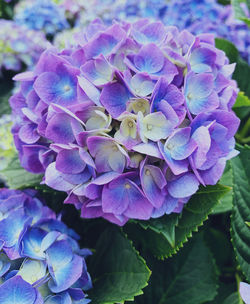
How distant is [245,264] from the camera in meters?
0.77

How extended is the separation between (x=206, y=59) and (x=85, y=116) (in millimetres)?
239

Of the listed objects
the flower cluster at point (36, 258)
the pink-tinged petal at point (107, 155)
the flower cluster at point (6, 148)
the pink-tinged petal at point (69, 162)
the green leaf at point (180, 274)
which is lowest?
the green leaf at point (180, 274)

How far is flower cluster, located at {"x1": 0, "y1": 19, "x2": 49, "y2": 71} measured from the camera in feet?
3.92

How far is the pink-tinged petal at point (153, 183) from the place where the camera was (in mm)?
659

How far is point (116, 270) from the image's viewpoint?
806 millimetres

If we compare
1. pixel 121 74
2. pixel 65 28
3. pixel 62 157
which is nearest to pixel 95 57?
pixel 121 74

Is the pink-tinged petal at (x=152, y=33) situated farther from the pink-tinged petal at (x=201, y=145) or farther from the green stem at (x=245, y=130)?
the green stem at (x=245, y=130)

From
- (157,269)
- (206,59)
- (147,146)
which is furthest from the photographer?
(157,269)

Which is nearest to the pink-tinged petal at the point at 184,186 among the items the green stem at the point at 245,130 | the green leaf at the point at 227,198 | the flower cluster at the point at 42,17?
the green leaf at the point at 227,198

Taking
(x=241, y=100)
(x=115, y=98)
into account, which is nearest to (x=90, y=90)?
(x=115, y=98)

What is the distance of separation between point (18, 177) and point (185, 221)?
36 centimetres

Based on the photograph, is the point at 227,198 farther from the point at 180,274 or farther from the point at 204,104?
the point at 204,104

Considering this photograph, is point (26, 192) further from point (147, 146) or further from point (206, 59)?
point (206, 59)

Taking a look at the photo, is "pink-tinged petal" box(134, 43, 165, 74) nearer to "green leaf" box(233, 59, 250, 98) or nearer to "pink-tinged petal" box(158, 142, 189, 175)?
"pink-tinged petal" box(158, 142, 189, 175)
